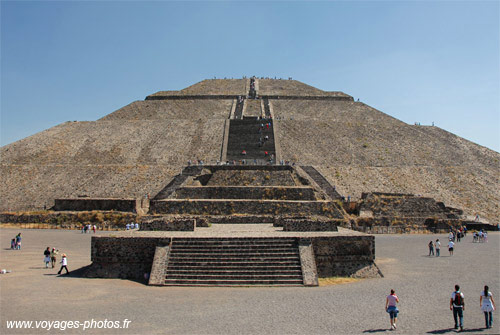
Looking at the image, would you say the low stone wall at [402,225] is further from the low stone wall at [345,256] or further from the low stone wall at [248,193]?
the low stone wall at [345,256]

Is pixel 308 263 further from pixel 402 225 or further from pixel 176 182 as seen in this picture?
pixel 176 182

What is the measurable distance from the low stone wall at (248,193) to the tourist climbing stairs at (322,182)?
4722mm

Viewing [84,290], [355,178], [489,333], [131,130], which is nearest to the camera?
[489,333]

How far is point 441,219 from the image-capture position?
2516 cm

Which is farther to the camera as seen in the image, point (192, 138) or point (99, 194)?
point (192, 138)

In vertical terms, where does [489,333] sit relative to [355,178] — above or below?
below

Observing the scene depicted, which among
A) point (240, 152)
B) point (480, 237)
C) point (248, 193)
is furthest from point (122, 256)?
point (240, 152)

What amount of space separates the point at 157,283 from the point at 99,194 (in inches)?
851

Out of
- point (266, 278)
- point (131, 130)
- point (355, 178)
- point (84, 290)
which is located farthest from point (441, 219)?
point (131, 130)

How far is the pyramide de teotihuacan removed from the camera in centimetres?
3225

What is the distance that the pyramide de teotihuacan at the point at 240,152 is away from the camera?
1270 inches

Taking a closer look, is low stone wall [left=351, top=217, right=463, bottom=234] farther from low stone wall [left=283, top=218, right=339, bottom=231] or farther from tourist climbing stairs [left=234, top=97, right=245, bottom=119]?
tourist climbing stairs [left=234, top=97, right=245, bottom=119]

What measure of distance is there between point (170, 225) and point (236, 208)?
563 centimetres

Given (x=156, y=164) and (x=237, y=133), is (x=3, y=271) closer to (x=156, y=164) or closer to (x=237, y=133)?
(x=156, y=164)
